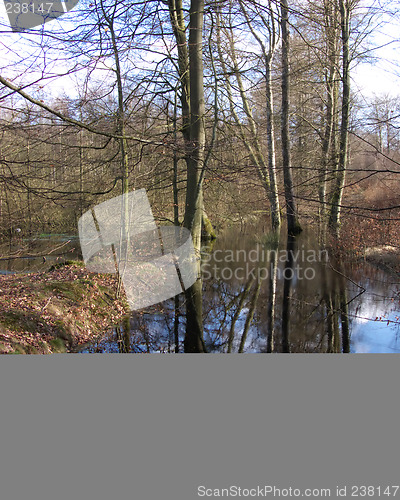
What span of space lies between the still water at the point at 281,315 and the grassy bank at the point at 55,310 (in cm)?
34

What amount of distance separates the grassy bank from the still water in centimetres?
34

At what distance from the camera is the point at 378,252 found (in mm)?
11102

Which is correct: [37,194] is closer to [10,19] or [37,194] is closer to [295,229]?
[10,19]

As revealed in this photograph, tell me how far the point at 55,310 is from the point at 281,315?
11.4 ft

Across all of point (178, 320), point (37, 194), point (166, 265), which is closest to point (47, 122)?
point (37, 194)

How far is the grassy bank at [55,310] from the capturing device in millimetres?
5442

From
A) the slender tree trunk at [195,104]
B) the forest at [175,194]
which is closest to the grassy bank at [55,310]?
the forest at [175,194]

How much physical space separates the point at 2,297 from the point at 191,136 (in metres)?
4.74

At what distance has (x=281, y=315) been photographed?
723 centimetres

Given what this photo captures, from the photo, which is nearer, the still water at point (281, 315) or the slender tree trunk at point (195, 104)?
the still water at point (281, 315)

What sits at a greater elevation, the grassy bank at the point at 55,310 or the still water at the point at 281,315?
the grassy bank at the point at 55,310

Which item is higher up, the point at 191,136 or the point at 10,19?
the point at 10,19

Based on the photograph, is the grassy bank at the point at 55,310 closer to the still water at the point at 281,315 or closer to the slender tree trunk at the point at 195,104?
the still water at the point at 281,315
